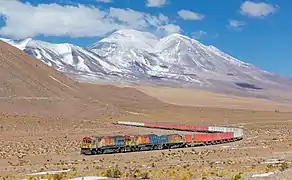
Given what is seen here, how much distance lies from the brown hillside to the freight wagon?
174ft

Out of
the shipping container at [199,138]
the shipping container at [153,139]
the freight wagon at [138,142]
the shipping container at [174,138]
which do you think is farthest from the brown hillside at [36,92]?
the shipping container at [153,139]

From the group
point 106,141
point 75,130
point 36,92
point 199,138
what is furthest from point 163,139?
point 36,92

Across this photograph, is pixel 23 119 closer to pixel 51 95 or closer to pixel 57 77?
pixel 51 95

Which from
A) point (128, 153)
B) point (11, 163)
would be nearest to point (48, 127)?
point (128, 153)

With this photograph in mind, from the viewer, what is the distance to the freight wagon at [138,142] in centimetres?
5634

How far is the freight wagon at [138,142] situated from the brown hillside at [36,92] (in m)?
52.9

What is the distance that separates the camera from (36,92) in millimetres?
128875

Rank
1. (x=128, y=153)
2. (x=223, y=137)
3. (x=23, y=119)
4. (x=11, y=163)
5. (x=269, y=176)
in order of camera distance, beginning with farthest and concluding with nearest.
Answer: (x=23, y=119) < (x=223, y=137) < (x=128, y=153) < (x=11, y=163) < (x=269, y=176)

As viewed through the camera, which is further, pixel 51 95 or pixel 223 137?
pixel 51 95

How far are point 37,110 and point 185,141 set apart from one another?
5875 centimetres

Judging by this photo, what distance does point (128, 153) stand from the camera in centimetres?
5834

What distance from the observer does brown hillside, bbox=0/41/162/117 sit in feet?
392

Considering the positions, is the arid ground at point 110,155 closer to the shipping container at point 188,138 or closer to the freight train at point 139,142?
the freight train at point 139,142

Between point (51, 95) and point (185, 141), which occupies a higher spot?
point (51, 95)
